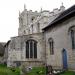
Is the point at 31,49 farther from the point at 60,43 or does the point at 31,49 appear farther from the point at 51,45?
the point at 60,43

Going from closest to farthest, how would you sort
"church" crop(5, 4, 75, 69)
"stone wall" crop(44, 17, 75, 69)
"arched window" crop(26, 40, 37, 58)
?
1. "stone wall" crop(44, 17, 75, 69)
2. "church" crop(5, 4, 75, 69)
3. "arched window" crop(26, 40, 37, 58)

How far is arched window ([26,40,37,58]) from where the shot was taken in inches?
1302

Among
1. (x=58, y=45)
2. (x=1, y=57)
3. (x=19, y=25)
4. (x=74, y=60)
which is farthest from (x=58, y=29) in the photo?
(x=19, y=25)

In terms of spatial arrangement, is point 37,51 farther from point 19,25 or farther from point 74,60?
point 19,25

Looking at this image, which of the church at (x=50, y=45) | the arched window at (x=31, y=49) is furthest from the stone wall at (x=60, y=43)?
the arched window at (x=31, y=49)

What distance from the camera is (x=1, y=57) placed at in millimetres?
56375

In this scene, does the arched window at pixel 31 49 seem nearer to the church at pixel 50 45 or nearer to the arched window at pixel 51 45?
the church at pixel 50 45

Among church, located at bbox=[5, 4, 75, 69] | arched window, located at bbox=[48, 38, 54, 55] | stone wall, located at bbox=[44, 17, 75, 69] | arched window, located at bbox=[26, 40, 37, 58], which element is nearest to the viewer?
stone wall, located at bbox=[44, 17, 75, 69]

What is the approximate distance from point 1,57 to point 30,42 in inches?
987

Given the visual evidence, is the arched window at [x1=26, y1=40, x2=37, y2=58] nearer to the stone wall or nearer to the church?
the church

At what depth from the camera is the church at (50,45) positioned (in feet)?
81.4

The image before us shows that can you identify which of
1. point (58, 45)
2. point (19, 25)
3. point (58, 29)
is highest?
point (19, 25)

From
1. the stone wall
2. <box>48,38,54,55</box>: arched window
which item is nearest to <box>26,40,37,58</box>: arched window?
the stone wall

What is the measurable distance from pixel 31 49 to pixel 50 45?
334 centimetres
